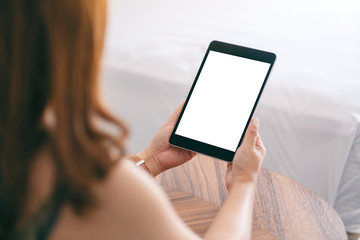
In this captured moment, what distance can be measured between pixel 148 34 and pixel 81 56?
4.56ft

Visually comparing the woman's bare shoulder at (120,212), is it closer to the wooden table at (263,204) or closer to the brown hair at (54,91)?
the brown hair at (54,91)

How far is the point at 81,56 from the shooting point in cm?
44

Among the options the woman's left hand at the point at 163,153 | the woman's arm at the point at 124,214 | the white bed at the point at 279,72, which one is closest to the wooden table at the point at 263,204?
the woman's left hand at the point at 163,153

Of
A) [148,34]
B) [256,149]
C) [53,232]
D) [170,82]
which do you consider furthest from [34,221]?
[148,34]

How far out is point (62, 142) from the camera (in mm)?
433

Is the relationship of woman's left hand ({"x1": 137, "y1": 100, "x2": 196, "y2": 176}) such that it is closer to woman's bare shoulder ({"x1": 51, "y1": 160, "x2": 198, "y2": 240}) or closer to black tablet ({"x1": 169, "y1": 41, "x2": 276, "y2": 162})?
black tablet ({"x1": 169, "y1": 41, "x2": 276, "y2": 162})

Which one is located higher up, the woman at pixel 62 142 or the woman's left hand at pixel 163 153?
the woman at pixel 62 142

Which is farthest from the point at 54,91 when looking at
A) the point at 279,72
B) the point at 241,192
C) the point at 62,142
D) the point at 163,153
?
the point at 279,72

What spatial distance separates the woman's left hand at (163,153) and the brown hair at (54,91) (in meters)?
0.50

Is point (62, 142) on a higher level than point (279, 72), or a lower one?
higher

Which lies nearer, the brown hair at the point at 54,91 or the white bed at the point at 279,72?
the brown hair at the point at 54,91

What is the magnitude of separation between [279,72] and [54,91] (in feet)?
4.00

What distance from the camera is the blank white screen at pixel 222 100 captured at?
0.94 metres

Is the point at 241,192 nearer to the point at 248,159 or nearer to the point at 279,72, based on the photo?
the point at 248,159
